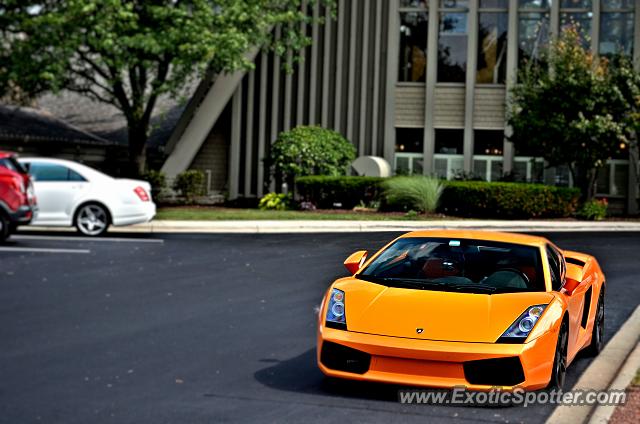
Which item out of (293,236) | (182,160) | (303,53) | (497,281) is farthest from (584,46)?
(497,281)

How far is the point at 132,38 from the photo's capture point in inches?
1247

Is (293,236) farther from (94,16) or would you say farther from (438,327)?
(438,327)

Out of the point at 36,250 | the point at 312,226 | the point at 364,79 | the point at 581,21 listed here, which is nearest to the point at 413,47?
the point at 364,79

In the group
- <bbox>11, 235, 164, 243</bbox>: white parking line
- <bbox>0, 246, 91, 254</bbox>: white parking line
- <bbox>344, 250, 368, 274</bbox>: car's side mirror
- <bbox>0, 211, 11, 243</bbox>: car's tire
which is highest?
<bbox>344, 250, 368, 274</bbox>: car's side mirror

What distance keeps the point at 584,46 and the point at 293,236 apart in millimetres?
17320

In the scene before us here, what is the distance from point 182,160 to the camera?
128ft

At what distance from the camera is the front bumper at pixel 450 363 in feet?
25.2

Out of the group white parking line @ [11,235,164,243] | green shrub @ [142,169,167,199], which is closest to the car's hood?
white parking line @ [11,235,164,243]

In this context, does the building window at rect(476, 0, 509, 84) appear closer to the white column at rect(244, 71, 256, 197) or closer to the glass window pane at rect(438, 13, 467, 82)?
the glass window pane at rect(438, 13, 467, 82)

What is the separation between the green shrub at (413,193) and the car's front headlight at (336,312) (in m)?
23.1

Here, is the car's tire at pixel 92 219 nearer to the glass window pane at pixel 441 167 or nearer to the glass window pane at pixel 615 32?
the glass window pane at pixel 441 167

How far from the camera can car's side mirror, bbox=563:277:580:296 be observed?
29.0ft

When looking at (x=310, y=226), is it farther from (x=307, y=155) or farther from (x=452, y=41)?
(x=452, y=41)

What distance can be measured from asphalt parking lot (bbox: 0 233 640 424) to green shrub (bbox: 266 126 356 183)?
1431 centimetres
